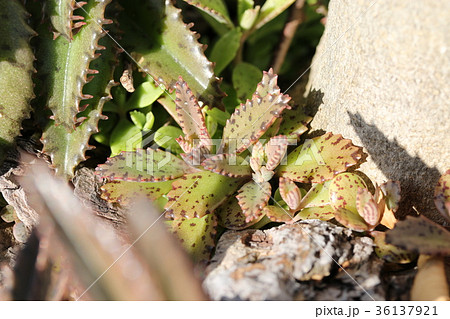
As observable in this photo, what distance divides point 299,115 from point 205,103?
1.11 ft

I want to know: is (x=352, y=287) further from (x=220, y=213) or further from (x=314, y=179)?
(x=220, y=213)

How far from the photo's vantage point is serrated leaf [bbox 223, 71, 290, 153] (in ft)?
4.30

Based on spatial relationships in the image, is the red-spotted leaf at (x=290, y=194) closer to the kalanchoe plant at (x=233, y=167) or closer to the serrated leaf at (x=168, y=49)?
the kalanchoe plant at (x=233, y=167)

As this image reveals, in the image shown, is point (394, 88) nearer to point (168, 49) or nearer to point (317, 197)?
point (317, 197)

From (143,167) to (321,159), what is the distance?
586 mm

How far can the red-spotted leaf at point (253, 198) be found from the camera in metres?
A: 1.27

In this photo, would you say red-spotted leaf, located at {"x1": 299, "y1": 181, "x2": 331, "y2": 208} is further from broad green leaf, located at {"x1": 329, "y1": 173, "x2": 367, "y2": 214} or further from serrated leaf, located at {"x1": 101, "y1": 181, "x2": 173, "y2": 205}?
serrated leaf, located at {"x1": 101, "y1": 181, "x2": 173, "y2": 205}

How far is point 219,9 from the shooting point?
1647 millimetres

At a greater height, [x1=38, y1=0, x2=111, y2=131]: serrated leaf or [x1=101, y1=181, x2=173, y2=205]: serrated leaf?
[x1=38, y1=0, x2=111, y2=131]: serrated leaf

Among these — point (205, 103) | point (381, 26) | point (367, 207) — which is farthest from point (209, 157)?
point (381, 26)

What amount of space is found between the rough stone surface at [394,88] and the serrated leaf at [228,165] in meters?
0.34

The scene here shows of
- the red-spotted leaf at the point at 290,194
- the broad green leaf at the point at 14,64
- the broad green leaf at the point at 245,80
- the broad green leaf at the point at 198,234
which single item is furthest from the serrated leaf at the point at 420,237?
the broad green leaf at the point at 14,64

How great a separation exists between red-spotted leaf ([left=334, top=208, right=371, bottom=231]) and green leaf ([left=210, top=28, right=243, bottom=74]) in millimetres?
854

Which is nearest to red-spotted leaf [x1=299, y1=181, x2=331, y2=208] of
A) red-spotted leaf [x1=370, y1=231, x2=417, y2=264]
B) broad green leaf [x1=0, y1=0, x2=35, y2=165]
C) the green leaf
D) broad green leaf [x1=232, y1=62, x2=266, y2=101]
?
red-spotted leaf [x1=370, y1=231, x2=417, y2=264]
